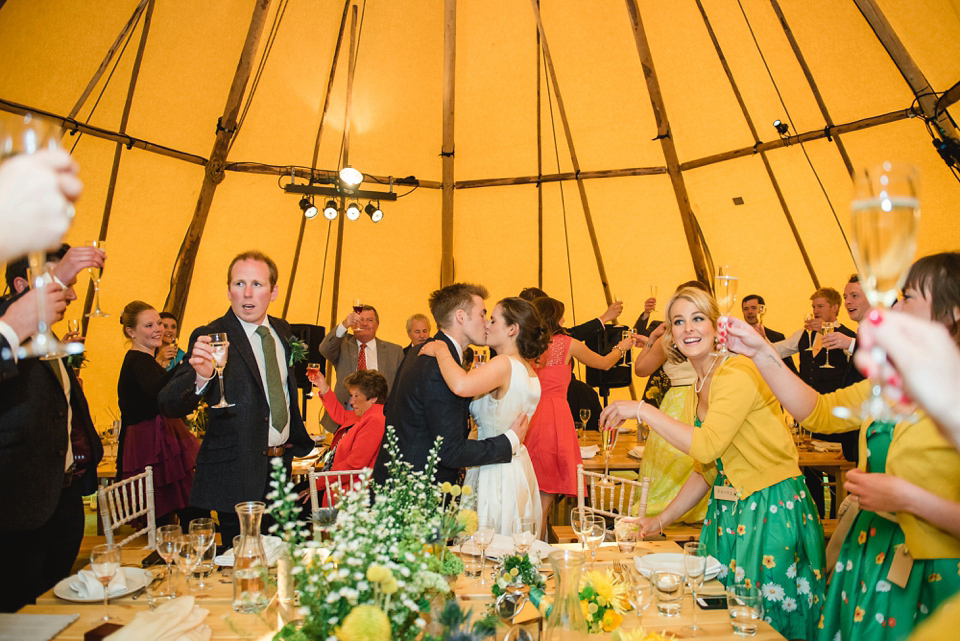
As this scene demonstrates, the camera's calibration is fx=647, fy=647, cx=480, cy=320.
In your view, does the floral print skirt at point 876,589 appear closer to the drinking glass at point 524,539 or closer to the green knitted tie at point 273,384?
the drinking glass at point 524,539

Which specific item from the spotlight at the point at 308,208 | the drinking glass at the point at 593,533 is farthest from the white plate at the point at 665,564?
the spotlight at the point at 308,208

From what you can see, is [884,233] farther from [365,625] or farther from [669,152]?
[669,152]

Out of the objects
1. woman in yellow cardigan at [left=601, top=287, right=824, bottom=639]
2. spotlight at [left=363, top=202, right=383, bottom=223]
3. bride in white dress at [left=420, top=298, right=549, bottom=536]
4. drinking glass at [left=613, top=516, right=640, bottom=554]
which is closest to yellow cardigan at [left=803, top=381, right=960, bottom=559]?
woman in yellow cardigan at [left=601, top=287, right=824, bottom=639]

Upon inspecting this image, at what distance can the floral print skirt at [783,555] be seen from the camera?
236cm

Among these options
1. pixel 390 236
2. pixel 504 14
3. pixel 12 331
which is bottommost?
pixel 12 331

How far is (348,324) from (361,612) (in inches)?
192

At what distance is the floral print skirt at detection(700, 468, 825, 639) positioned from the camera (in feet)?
7.75

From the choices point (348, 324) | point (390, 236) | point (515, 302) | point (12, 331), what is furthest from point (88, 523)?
point (12, 331)

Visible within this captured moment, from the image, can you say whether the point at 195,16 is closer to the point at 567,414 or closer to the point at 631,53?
the point at 631,53

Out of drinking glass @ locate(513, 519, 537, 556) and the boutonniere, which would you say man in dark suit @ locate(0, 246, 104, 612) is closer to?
the boutonniere

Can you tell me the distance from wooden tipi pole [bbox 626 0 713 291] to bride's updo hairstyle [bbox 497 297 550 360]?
4165 mm

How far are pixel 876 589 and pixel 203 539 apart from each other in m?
2.10

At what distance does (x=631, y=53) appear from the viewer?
7215 millimetres

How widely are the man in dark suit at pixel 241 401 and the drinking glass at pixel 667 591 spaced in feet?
6.00
